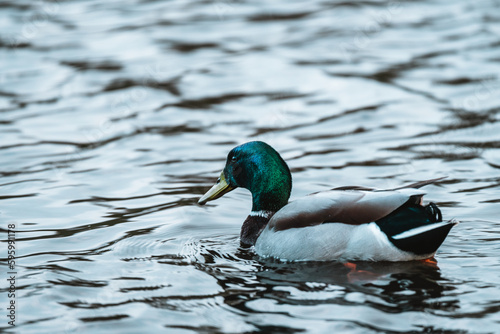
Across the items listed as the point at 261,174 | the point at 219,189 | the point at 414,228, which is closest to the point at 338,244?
the point at 414,228

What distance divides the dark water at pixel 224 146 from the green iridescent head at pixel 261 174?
463 mm

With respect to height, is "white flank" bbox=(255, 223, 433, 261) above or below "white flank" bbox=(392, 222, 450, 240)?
below

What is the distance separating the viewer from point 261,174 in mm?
7199

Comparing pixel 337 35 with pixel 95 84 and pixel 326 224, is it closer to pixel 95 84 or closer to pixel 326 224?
pixel 95 84

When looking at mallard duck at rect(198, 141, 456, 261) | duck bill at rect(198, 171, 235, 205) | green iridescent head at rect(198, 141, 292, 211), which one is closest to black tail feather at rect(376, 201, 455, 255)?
mallard duck at rect(198, 141, 456, 261)

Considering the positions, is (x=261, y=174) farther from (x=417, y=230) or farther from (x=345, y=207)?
(x=417, y=230)

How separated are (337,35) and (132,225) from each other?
26.3 feet

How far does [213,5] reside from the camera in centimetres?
1688

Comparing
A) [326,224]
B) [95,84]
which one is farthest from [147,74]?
[326,224]

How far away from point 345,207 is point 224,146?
394cm

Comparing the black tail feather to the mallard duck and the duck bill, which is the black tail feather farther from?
the duck bill

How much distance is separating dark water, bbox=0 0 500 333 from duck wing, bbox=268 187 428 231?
1.14ft

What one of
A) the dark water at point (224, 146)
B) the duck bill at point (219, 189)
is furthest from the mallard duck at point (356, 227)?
the duck bill at point (219, 189)

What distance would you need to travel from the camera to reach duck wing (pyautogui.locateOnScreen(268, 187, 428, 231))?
622cm
